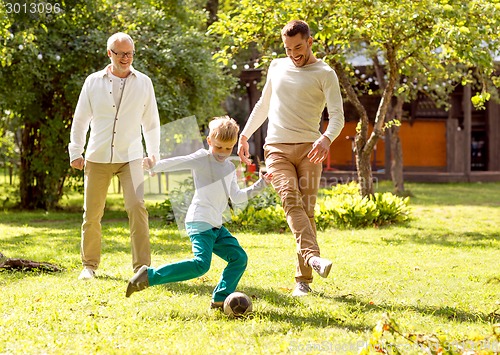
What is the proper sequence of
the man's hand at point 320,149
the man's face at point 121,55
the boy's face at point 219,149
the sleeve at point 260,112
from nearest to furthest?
1. the boy's face at point 219,149
2. the man's hand at point 320,149
3. the sleeve at point 260,112
4. the man's face at point 121,55

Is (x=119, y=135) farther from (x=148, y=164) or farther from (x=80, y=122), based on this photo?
(x=148, y=164)

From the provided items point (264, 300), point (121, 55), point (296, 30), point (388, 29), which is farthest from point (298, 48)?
point (388, 29)

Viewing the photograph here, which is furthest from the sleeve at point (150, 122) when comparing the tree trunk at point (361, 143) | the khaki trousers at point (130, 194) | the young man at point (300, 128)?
the tree trunk at point (361, 143)

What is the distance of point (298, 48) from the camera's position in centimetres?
591

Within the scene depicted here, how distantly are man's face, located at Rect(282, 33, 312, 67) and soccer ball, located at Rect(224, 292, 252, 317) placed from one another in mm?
1913

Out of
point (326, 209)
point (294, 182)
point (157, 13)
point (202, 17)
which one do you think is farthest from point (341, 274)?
point (202, 17)

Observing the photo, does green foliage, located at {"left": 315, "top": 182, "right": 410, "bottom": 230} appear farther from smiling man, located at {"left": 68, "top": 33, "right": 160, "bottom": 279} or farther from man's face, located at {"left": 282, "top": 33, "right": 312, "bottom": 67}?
man's face, located at {"left": 282, "top": 33, "right": 312, "bottom": 67}

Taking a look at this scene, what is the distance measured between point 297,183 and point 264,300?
94 centimetres

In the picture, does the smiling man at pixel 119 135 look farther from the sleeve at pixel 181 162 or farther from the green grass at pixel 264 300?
the sleeve at pixel 181 162

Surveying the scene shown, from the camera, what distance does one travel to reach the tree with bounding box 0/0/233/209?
1354 centimetres

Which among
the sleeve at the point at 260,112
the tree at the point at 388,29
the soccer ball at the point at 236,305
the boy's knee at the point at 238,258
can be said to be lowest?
the soccer ball at the point at 236,305

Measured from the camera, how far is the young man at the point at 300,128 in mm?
5930

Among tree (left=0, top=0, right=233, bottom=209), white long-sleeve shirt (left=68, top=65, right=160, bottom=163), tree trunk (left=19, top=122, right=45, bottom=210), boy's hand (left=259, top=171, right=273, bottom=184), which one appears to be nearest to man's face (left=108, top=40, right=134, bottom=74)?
white long-sleeve shirt (left=68, top=65, right=160, bottom=163)

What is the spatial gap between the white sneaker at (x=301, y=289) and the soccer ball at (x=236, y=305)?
92 cm
